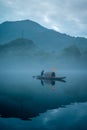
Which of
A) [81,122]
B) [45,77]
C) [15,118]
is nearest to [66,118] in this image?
[81,122]

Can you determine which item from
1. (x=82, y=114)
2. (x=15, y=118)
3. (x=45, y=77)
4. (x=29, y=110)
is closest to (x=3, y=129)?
(x=15, y=118)

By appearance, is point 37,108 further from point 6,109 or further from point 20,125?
point 20,125

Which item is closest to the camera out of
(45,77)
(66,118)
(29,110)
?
(66,118)

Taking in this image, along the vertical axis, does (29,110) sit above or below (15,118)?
above

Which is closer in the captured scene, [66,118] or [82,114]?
[66,118]

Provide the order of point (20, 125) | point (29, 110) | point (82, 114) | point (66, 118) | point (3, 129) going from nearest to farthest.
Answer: point (3, 129) < point (20, 125) < point (66, 118) < point (82, 114) < point (29, 110)

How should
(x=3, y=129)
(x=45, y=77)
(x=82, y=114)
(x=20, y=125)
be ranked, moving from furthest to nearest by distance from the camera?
(x=45, y=77), (x=82, y=114), (x=20, y=125), (x=3, y=129)

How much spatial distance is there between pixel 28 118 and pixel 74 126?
6393mm

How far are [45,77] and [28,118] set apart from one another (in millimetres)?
62326

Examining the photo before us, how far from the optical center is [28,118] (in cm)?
2525

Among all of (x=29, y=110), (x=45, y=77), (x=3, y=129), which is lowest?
(x=3, y=129)

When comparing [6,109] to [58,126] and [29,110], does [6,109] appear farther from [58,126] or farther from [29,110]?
[58,126]

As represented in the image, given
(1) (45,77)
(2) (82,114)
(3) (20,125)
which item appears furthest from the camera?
(1) (45,77)

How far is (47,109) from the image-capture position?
3080cm
